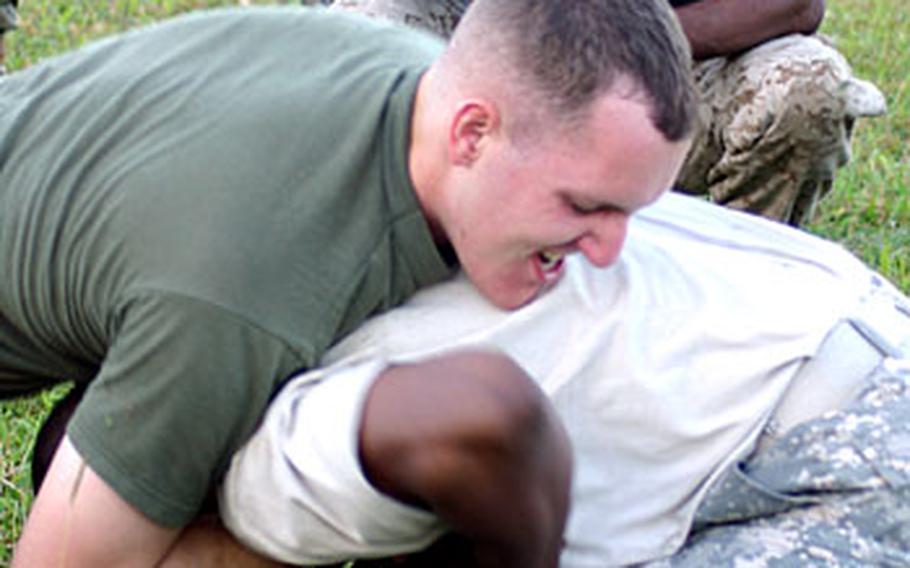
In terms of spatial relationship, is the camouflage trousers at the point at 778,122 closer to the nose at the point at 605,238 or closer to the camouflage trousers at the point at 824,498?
the camouflage trousers at the point at 824,498

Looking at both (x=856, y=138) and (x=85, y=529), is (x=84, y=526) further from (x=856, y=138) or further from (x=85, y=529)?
(x=856, y=138)

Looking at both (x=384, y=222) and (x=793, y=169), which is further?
(x=793, y=169)

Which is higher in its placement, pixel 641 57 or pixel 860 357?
Answer: pixel 641 57

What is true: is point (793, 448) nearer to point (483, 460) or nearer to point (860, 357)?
point (860, 357)

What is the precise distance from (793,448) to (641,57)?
0.66 meters

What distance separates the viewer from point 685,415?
2.51 meters

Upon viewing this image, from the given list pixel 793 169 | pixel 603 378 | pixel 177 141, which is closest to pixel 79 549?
pixel 177 141

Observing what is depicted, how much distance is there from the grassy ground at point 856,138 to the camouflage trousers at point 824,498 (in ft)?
4.39

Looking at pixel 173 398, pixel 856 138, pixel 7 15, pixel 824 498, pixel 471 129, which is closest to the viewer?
pixel 173 398

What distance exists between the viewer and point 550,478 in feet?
7.17

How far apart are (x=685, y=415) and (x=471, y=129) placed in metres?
0.56

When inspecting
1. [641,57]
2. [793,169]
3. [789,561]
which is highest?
[641,57]

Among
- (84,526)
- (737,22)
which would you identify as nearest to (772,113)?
(737,22)

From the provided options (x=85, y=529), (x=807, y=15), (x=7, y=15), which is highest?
(x=85, y=529)
